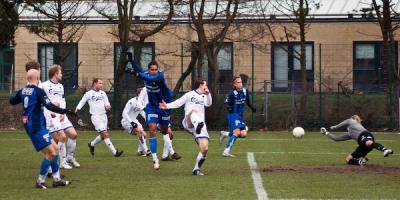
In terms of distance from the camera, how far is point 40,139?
1348 centimetres

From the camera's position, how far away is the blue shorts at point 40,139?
1345 centimetres

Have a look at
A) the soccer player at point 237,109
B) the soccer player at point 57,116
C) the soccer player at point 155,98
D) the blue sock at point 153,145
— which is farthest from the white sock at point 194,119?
the soccer player at point 237,109

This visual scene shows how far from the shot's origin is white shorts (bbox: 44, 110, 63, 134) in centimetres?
1634

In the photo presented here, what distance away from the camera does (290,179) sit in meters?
14.9

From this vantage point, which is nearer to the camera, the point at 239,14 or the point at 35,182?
the point at 35,182

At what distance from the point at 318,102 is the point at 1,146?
1390cm

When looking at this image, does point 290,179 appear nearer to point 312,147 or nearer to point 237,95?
point 237,95

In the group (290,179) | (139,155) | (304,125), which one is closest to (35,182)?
(290,179)

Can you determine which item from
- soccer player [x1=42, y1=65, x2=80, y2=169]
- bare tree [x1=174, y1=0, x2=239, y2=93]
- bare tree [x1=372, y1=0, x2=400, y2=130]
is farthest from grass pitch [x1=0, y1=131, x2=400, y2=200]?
bare tree [x1=174, y1=0, x2=239, y2=93]

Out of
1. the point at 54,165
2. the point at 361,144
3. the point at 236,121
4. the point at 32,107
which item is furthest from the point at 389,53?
the point at 32,107

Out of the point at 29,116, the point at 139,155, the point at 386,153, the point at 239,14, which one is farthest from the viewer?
the point at 239,14

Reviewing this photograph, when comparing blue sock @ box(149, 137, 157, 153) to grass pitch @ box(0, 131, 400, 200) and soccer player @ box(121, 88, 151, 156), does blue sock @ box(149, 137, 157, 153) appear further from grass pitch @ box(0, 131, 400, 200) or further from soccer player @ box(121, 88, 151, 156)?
soccer player @ box(121, 88, 151, 156)

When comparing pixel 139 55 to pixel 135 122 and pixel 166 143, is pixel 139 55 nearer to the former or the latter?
pixel 135 122

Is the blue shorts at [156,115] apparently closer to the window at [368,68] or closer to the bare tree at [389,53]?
the bare tree at [389,53]
